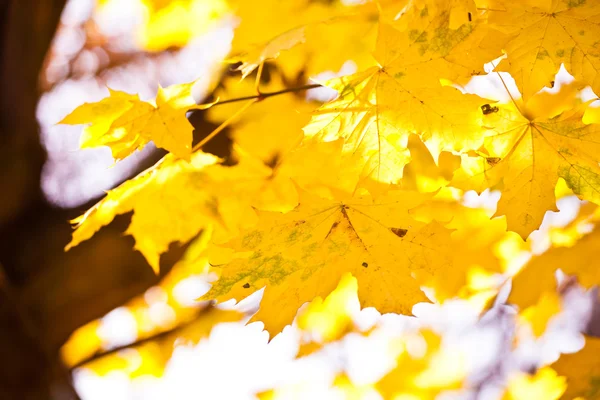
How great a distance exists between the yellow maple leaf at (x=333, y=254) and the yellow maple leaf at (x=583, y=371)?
86 centimetres

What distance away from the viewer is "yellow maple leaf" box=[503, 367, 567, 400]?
1318 millimetres

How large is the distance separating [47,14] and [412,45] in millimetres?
1407

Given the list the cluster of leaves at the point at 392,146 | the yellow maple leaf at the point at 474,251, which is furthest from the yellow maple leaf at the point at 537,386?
the cluster of leaves at the point at 392,146

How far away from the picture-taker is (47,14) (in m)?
1.51

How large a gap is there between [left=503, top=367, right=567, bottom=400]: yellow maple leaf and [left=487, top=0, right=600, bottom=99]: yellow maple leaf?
40.6 inches

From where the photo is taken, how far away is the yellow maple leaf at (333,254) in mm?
728

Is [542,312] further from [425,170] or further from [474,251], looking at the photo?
[425,170]

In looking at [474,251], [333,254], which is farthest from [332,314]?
[333,254]

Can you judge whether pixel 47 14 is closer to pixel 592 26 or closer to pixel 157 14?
pixel 157 14

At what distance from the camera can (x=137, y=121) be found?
0.82 metres

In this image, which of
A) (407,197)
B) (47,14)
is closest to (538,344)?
(407,197)

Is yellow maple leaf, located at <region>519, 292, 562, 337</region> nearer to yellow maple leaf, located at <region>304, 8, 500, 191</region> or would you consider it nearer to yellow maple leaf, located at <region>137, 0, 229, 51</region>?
yellow maple leaf, located at <region>304, 8, 500, 191</region>

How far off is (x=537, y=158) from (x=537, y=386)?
1.05 meters

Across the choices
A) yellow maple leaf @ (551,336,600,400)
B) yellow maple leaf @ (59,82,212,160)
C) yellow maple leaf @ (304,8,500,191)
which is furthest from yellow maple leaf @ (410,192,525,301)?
yellow maple leaf @ (59,82,212,160)
